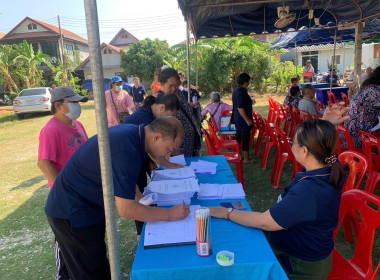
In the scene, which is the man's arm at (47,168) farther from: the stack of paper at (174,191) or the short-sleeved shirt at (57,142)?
the stack of paper at (174,191)

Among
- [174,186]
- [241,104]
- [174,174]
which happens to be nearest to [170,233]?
[174,186]

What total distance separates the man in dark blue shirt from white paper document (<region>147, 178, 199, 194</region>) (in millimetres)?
208

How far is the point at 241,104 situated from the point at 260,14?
2462mm

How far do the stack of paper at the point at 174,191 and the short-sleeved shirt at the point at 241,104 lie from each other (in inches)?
116

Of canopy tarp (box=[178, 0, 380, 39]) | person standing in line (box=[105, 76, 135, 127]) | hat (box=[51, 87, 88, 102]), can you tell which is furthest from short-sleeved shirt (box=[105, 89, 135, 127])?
hat (box=[51, 87, 88, 102])

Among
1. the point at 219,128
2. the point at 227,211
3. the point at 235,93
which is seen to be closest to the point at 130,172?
the point at 227,211

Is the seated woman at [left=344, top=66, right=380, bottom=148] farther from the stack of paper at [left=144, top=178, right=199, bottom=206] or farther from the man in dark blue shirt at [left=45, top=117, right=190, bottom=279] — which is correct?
the man in dark blue shirt at [left=45, top=117, right=190, bottom=279]

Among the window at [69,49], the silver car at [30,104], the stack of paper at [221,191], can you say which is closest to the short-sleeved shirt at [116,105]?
the stack of paper at [221,191]

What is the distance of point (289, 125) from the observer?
647cm

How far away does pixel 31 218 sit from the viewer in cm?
392

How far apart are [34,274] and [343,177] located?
2.78 meters

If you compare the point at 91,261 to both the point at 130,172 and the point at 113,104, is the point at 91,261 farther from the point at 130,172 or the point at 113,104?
the point at 113,104

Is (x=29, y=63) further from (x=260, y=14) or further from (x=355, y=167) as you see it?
(x=355, y=167)

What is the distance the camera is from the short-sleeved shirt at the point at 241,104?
15.8 feet
